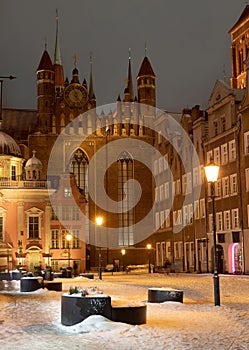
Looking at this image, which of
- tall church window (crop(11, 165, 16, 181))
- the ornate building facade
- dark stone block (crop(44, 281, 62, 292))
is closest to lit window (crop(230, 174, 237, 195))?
the ornate building facade

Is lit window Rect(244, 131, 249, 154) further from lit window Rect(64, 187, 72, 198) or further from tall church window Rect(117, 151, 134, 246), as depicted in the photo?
tall church window Rect(117, 151, 134, 246)

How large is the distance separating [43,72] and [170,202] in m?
20.5

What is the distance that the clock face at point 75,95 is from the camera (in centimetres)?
6341

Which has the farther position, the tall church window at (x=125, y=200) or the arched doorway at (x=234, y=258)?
the tall church window at (x=125, y=200)

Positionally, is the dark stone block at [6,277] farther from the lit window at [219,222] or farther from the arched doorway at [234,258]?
the lit window at [219,222]

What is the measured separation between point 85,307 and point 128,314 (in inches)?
36.2

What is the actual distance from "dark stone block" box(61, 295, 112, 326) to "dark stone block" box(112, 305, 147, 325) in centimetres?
15

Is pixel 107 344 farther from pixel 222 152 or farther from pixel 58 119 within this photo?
pixel 58 119

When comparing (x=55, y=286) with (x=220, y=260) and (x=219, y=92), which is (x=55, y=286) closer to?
(x=220, y=260)

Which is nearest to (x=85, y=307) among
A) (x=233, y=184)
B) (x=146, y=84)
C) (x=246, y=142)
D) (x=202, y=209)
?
(x=246, y=142)

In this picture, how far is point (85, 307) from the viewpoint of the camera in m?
12.3

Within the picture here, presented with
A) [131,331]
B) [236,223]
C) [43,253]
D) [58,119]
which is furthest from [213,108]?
[131,331]

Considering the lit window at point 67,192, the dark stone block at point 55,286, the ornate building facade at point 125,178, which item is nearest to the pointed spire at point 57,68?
the ornate building facade at point 125,178

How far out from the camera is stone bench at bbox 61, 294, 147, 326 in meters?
12.4
